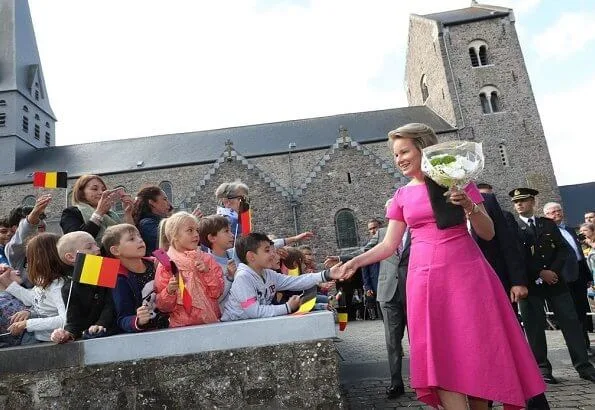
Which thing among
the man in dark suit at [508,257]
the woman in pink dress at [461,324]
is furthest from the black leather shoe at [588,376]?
the woman in pink dress at [461,324]

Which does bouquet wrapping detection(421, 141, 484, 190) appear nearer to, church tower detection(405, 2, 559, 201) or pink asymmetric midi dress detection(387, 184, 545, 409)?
pink asymmetric midi dress detection(387, 184, 545, 409)

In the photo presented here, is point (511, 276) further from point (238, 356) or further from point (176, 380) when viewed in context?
point (176, 380)

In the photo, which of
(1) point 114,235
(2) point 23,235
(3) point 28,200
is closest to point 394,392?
(1) point 114,235

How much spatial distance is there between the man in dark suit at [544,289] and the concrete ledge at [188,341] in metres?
3.12

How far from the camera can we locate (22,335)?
315 cm

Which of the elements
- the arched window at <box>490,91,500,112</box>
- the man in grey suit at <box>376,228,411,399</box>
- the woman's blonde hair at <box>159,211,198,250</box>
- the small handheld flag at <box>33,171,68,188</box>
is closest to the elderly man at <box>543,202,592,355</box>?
the man in grey suit at <box>376,228,411,399</box>

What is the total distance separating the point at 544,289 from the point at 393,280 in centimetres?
175

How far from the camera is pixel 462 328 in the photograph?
2.24 meters

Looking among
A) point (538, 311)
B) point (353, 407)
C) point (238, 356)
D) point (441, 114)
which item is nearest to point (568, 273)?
point (538, 311)

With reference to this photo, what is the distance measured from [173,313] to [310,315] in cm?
116

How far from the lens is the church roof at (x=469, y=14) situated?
29.2 metres

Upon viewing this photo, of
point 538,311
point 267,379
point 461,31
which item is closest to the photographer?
point 267,379

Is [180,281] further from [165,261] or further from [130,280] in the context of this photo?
[130,280]

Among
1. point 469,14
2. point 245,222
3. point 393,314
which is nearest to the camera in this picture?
point 393,314
